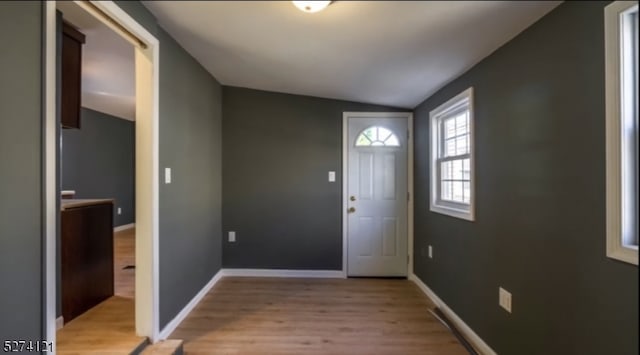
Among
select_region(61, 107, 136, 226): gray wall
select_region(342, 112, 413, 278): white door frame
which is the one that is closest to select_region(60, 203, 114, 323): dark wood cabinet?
select_region(342, 112, 413, 278): white door frame

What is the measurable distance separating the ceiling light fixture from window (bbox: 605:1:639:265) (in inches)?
48.1

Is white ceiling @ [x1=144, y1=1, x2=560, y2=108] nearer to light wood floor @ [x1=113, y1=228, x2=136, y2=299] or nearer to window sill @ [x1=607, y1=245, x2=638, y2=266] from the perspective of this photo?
window sill @ [x1=607, y1=245, x2=638, y2=266]

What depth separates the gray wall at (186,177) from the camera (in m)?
2.35

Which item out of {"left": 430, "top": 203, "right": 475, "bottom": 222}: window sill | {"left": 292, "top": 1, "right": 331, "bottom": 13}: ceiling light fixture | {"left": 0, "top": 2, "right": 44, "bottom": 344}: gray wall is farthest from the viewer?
{"left": 430, "top": 203, "right": 475, "bottom": 222}: window sill

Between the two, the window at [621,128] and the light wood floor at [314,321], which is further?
the light wood floor at [314,321]

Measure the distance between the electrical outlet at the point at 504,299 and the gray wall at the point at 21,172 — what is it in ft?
7.90

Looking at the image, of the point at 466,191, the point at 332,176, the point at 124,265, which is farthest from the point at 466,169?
the point at 124,265

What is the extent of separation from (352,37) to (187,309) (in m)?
2.56

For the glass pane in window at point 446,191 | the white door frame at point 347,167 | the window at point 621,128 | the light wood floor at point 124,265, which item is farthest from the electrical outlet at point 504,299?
the light wood floor at point 124,265

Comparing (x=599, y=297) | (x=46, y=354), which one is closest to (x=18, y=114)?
(x=46, y=354)

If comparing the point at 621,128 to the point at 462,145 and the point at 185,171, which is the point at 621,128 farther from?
the point at 185,171

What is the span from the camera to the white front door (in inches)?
153

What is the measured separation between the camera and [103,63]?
3.15m

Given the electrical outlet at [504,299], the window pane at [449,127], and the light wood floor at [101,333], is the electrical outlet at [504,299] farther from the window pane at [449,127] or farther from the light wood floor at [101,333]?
the light wood floor at [101,333]
